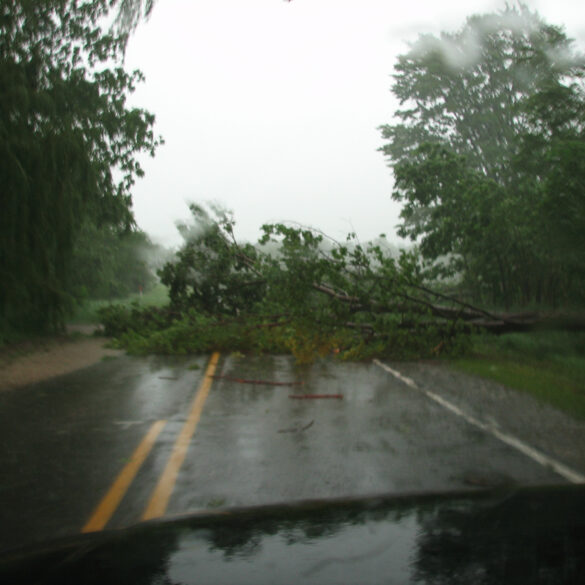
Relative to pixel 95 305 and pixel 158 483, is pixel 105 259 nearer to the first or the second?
pixel 95 305

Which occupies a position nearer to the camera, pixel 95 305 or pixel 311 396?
pixel 311 396

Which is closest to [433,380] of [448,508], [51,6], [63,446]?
[63,446]

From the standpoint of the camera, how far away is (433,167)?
77.3 feet

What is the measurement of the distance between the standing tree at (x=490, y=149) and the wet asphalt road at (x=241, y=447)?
1070cm

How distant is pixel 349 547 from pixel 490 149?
31.8 meters

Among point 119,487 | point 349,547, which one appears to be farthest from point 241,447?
point 349,547

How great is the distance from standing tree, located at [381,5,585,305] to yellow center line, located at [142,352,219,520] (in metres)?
12.2

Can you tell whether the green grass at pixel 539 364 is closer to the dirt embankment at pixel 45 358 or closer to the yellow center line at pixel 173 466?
the yellow center line at pixel 173 466

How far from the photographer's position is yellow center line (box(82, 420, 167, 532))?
397 cm

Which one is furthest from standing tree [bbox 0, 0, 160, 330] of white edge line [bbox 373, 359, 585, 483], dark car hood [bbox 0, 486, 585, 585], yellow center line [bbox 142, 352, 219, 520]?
dark car hood [bbox 0, 486, 585, 585]

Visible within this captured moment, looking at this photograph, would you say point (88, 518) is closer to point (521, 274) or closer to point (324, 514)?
point (324, 514)

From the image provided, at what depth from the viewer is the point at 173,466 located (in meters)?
5.24

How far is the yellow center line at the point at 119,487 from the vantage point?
3.97 metres

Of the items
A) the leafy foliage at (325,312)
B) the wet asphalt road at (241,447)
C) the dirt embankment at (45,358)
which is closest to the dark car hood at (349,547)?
the wet asphalt road at (241,447)
